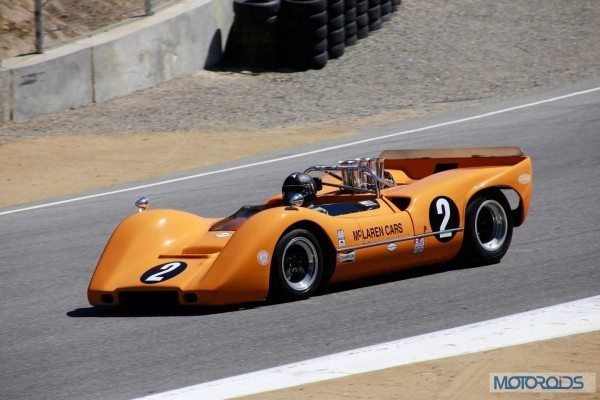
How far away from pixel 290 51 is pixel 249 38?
824 mm

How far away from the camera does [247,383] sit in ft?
18.9

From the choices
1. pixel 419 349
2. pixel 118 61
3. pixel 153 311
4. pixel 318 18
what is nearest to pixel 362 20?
pixel 318 18

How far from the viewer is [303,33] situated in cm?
1825

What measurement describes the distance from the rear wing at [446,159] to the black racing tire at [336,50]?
31.0ft

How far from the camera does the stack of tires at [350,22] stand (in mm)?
18656

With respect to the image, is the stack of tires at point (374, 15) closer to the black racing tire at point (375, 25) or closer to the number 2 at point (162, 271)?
the black racing tire at point (375, 25)

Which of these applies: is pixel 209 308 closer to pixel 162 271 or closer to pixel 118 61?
pixel 162 271

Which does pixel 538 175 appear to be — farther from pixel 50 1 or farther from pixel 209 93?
pixel 50 1

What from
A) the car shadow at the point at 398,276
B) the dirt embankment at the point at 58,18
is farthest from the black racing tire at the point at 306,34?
the car shadow at the point at 398,276

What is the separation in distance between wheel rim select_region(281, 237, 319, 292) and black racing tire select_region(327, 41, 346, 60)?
1157cm

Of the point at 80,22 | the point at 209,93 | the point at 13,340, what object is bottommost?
the point at 13,340

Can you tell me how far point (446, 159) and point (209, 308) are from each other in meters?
2.75

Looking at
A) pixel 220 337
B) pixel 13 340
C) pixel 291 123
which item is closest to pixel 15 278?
pixel 13 340

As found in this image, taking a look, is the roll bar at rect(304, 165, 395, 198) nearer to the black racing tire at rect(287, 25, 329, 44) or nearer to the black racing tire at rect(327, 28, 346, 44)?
the black racing tire at rect(287, 25, 329, 44)
